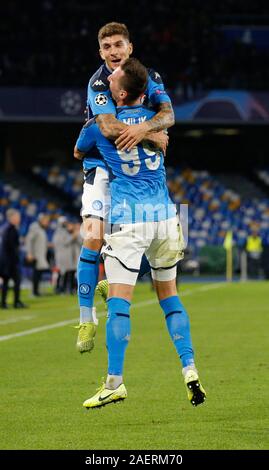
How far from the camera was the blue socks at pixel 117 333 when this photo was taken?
764 cm

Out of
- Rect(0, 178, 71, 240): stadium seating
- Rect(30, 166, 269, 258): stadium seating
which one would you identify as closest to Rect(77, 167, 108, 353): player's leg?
Rect(0, 178, 71, 240): stadium seating

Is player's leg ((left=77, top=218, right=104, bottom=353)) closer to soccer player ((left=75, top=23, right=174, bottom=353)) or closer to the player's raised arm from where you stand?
soccer player ((left=75, top=23, right=174, bottom=353))

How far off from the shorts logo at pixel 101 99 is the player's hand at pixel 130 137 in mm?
325

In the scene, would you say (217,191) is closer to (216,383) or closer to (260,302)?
(260,302)

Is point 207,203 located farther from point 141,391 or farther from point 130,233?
point 130,233

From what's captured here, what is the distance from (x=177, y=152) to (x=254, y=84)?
28.5ft

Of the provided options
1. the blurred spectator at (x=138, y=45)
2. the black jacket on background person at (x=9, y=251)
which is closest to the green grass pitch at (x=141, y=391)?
the black jacket on background person at (x=9, y=251)

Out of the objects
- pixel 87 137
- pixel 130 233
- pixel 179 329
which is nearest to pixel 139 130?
pixel 130 233

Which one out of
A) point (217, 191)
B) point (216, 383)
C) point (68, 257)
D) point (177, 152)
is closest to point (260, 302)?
point (68, 257)

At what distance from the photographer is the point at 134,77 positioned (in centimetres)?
740

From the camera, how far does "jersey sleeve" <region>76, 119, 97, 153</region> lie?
823 cm

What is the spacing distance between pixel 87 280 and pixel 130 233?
3.47 feet

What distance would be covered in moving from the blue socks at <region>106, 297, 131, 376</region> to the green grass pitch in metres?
0.39

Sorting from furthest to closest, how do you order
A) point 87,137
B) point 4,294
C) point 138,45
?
1. point 138,45
2. point 4,294
3. point 87,137
